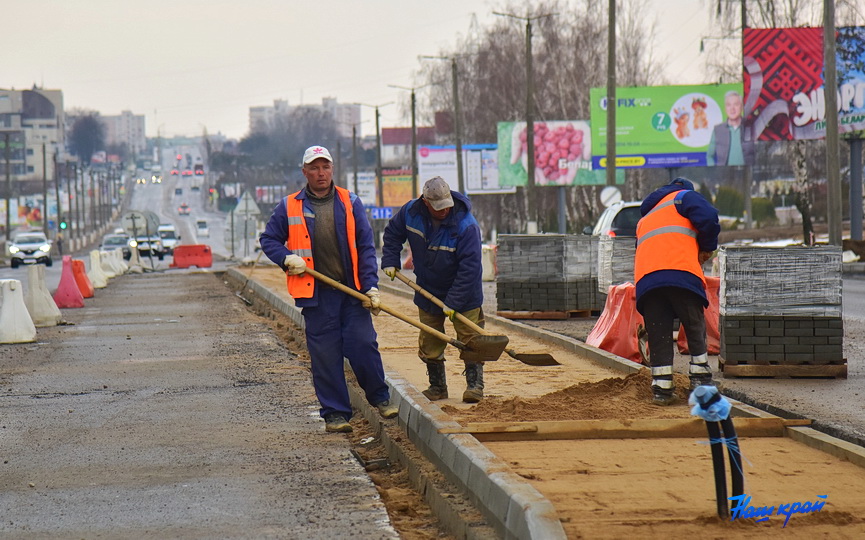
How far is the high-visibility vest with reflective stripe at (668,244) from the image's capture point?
8.96m

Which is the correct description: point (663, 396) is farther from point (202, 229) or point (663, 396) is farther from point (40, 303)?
point (202, 229)

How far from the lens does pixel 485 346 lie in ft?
29.5

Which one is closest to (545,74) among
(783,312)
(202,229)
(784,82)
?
(784,82)

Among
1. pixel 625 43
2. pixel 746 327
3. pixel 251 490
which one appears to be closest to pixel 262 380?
pixel 746 327

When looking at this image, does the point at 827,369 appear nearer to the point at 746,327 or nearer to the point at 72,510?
the point at 746,327

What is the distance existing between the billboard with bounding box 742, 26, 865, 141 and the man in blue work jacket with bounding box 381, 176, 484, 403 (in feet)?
108

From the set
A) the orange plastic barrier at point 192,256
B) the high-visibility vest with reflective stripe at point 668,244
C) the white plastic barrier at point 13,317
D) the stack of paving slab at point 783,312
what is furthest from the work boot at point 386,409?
the orange plastic barrier at point 192,256

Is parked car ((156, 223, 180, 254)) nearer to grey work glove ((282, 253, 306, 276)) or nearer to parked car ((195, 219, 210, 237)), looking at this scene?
parked car ((195, 219, 210, 237))

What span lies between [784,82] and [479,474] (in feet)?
122

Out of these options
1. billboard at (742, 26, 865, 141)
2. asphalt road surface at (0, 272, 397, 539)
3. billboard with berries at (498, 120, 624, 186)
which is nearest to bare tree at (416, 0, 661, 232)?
billboard with berries at (498, 120, 624, 186)

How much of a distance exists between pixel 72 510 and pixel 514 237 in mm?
12249

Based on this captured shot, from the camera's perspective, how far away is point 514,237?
18.4 meters

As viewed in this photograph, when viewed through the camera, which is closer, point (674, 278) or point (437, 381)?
point (674, 278)

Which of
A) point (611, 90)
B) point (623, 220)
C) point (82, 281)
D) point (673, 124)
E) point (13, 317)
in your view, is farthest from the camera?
point (673, 124)
